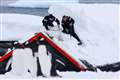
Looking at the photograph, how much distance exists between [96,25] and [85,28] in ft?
0.28

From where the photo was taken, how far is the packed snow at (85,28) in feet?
12.4

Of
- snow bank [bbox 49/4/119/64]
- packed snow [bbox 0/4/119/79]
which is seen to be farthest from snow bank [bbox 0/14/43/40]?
snow bank [bbox 49/4/119/64]

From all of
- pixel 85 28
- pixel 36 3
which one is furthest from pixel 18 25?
pixel 85 28

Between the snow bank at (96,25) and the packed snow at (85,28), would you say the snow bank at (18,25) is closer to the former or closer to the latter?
the packed snow at (85,28)

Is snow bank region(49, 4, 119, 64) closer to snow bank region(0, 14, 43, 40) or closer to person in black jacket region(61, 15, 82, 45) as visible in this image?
person in black jacket region(61, 15, 82, 45)

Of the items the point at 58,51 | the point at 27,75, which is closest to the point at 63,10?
the point at 58,51

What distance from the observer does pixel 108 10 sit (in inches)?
150

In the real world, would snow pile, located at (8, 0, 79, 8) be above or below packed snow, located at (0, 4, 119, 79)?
above

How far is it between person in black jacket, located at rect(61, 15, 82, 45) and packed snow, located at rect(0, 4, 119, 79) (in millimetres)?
27

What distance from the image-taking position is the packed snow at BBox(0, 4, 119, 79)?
3.77 m

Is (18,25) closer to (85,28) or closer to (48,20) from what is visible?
(48,20)

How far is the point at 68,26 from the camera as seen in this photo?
3812 millimetres

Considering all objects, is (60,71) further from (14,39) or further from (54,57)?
(14,39)

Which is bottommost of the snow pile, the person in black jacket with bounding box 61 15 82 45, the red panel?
the red panel
